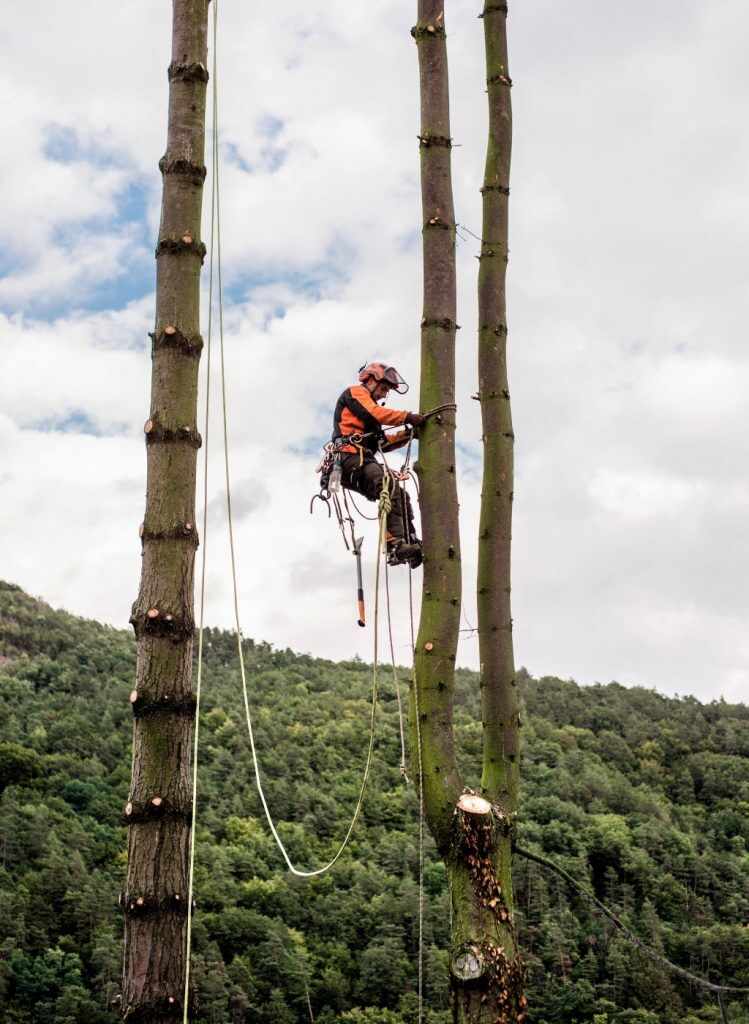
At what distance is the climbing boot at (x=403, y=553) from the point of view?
589 cm

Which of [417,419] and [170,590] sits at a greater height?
[417,419]

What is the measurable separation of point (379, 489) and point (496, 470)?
69cm

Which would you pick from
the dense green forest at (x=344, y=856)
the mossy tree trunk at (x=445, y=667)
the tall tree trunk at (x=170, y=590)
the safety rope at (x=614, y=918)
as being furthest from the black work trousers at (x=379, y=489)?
the dense green forest at (x=344, y=856)

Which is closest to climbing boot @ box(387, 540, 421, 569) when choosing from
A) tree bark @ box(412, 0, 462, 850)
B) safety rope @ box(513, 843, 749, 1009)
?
tree bark @ box(412, 0, 462, 850)

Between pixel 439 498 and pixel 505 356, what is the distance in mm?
1544

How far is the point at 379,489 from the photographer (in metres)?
6.14

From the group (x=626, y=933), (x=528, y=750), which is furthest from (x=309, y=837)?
(x=626, y=933)

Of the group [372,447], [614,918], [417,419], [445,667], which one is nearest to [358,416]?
[372,447]

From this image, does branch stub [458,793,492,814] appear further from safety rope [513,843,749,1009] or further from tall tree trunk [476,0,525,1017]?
safety rope [513,843,749,1009]

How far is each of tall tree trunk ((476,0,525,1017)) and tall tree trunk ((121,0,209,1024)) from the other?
6.20 ft

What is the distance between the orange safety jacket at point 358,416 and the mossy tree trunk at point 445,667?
0.54 meters

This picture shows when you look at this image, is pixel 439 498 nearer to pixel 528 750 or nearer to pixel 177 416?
pixel 177 416

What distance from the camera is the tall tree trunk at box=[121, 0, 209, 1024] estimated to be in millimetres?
3471

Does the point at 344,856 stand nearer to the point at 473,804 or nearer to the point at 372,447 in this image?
the point at 372,447
